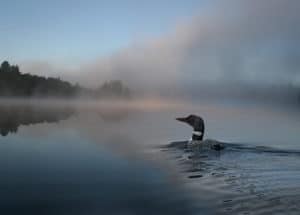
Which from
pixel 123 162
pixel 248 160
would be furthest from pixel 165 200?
pixel 248 160

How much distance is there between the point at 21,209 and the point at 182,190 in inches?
141

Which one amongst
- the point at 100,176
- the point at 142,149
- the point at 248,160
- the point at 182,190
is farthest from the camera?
the point at 142,149

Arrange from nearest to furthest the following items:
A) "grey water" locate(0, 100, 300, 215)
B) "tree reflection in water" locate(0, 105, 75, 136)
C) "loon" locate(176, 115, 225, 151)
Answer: "grey water" locate(0, 100, 300, 215) < "loon" locate(176, 115, 225, 151) < "tree reflection in water" locate(0, 105, 75, 136)

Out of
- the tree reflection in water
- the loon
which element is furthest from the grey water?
the tree reflection in water

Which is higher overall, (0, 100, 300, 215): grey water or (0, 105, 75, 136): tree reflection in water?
(0, 105, 75, 136): tree reflection in water

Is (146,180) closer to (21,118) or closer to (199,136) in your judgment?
(199,136)

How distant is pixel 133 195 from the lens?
30.0ft

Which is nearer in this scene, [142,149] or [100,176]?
[100,176]

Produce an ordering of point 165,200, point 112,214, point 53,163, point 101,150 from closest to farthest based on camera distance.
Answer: point 112,214, point 165,200, point 53,163, point 101,150

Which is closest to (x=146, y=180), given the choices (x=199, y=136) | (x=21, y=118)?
(x=199, y=136)

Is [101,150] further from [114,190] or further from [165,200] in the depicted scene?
[165,200]

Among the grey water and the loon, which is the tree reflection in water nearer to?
the grey water

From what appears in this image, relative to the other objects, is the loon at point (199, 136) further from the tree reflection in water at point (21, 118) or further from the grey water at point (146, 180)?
the tree reflection in water at point (21, 118)

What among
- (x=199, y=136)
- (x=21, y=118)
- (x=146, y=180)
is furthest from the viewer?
(x=21, y=118)
